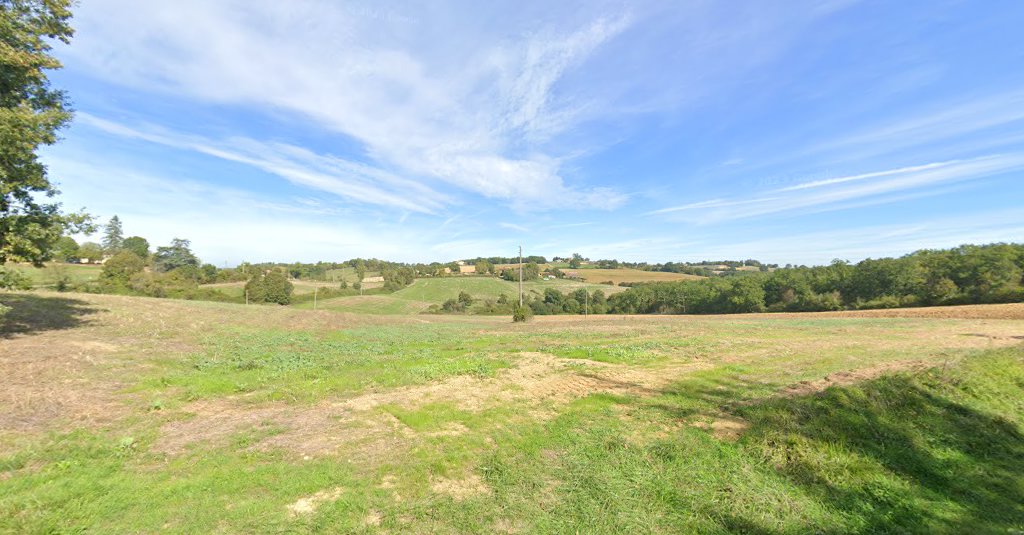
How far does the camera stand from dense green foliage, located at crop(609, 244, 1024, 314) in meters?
53.5

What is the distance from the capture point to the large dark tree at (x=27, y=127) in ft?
36.2

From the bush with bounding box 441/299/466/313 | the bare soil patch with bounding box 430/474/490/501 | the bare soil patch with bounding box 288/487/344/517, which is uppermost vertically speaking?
the bare soil patch with bounding box 288/487/344/517

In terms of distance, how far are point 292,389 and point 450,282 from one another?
94962 mm

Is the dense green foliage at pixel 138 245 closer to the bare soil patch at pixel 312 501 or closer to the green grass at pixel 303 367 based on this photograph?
the green grass at pixel 303 367

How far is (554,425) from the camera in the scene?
330 inches

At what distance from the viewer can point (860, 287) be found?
67750 mm

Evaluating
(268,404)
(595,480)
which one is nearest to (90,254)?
(268,404)

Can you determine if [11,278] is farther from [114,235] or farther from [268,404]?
[114,235]

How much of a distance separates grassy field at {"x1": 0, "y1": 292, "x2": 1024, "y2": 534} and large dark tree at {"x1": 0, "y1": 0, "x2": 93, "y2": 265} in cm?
371

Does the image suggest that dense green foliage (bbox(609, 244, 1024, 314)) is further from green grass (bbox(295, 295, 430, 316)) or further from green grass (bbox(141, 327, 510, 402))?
→ green grass (bbox(141, 327, 510, 402))

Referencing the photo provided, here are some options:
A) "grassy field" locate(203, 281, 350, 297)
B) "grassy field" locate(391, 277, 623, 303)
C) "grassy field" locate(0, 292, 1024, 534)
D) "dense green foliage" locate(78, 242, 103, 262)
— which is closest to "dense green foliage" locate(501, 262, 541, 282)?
"grassy field" locate(391, 277, 623, 303)

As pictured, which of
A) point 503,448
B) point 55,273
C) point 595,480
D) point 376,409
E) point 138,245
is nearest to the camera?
point 595,480

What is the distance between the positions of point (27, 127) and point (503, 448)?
54.2 feet

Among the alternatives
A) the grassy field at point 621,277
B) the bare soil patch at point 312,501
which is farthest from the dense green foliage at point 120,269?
the grassy field at point 621,277
